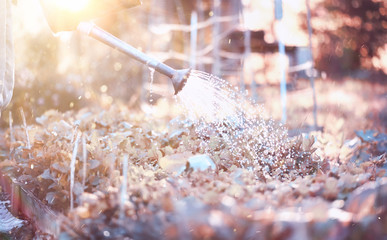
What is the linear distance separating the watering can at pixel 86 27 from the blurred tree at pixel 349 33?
487 centimetres

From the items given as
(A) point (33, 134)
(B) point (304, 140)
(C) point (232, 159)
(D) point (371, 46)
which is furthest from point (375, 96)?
(A) point (33, 134)

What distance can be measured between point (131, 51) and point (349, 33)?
521 centimetres

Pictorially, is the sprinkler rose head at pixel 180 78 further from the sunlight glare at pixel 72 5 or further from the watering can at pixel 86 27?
the sunlight glare at pixel 72 5

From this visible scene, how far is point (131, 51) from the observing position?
2.12 metres

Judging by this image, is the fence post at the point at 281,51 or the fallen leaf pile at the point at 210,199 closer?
the fallen leaf pile at the point at 210,199

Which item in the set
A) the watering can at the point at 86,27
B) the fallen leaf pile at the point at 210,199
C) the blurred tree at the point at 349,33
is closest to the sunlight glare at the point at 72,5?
the watering can at the point at 86,27

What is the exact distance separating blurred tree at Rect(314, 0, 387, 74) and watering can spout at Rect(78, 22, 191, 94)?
4.86 meters

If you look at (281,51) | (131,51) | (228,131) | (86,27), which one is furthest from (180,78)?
(281,51)

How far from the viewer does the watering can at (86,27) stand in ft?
7.02

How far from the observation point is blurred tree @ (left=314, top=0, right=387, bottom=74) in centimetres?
616

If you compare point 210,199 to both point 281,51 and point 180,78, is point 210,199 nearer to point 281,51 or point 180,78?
point 180,78

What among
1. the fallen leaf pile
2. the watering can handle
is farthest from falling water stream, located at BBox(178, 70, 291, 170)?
the watering can handle

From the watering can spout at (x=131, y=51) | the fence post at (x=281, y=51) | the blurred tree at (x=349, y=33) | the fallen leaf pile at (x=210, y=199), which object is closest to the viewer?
the fallen leaf pile at (x=210, y=199)

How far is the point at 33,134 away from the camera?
3340 millimetres
